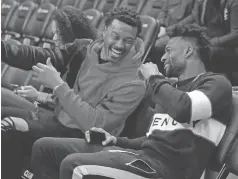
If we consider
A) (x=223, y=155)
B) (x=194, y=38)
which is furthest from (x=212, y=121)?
(x=194, y=38)

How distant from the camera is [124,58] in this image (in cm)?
129

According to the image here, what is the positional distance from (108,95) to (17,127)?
35 cm

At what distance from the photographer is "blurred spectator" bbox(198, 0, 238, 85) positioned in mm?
1140

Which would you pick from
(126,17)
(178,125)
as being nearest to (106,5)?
(126,17)

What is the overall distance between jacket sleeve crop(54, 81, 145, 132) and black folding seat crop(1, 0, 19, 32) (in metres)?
0.47

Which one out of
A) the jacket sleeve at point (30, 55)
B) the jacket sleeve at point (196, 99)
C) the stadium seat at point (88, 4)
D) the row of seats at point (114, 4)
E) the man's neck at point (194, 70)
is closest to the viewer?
the jacket sleeve at point (196, 99)

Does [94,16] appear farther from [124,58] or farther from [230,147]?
[230,147]

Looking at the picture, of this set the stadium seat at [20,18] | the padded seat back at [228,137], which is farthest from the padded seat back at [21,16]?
the padded seat back at [228,137]

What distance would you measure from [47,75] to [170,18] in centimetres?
41

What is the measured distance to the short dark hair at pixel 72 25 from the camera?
141cm

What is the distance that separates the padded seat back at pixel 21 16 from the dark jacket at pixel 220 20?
69 centimetres

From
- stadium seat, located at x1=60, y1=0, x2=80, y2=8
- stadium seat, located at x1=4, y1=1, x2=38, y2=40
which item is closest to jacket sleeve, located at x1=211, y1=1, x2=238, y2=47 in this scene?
stadium seat, located at x1=60, y1=0, x2=80, y2=8

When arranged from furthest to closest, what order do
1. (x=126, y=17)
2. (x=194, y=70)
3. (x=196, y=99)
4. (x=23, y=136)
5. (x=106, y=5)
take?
(x=106, y=5), (x=23, y=136), (x=126, y=17), (x=194, y=70), (x=196, y=99)

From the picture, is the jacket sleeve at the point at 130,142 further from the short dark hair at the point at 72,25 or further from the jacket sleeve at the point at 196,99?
the short dark hair at the point at 72,25
